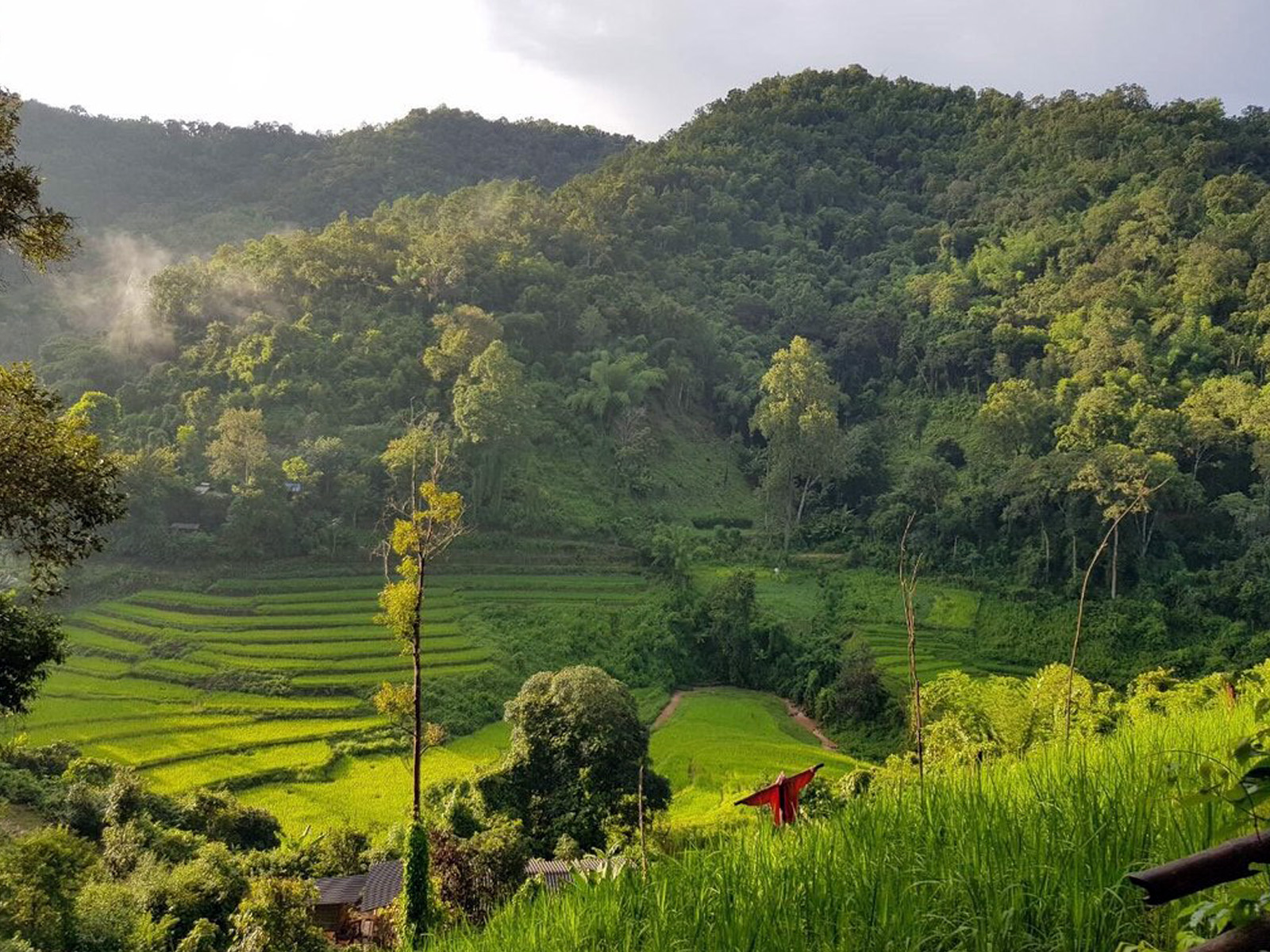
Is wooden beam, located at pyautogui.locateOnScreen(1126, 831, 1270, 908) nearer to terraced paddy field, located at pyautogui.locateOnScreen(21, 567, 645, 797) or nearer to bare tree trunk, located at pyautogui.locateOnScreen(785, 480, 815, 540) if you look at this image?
terraced paddy field, located at pyautogui.locateOnScreen(21, 567, 645, 797)

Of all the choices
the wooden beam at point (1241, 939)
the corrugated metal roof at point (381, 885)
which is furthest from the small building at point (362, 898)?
the wooden beam at point (1241, 939)

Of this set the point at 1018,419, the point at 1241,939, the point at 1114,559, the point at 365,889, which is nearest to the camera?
the point at 1241,939

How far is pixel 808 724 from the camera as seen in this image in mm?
27953

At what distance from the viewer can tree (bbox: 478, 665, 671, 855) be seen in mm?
15672

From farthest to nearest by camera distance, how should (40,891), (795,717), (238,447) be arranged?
(238,447) < (795,717) < (40,891)

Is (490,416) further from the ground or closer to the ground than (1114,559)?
further from the ground

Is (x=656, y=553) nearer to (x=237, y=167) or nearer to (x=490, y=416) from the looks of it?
(x=490, y=416)

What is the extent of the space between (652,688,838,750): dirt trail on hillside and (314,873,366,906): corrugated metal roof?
13.7m

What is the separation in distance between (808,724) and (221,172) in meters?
78.5

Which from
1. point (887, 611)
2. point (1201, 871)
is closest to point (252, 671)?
point (887, 611)

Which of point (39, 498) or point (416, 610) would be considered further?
point (416, 610)

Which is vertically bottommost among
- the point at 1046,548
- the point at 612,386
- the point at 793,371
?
the point at 1046,548

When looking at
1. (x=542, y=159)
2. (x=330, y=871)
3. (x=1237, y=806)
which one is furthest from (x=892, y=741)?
(x=542, y=159)

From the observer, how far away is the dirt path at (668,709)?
26.8 m
